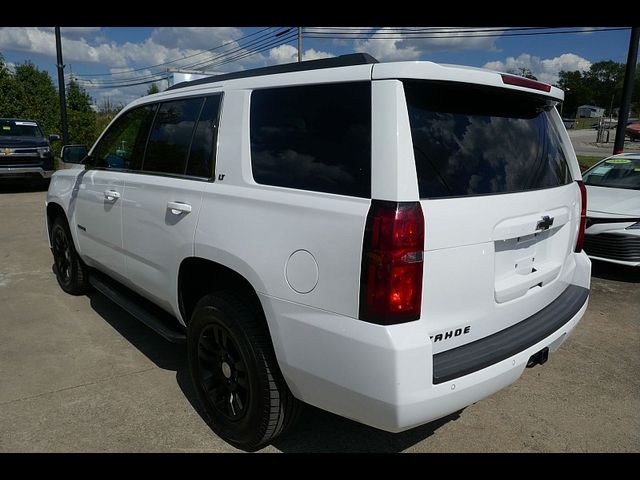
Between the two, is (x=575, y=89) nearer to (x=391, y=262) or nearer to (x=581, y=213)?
(x=581, y=213)

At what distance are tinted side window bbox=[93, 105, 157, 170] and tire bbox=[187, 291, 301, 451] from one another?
1.50 m

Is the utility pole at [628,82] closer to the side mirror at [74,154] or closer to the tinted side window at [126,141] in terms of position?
the tinted side window at [126,141]

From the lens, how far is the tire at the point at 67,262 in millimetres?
4957

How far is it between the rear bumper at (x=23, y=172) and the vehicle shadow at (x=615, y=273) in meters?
13.0

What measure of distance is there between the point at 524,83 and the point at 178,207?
77.7 inches

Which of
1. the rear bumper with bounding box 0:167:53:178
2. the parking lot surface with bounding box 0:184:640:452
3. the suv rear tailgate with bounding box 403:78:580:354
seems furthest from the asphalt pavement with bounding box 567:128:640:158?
the suv rear tailgate with bounding box 403:78:580:354

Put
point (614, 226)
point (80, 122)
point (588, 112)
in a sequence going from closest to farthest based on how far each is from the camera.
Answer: point (614, 226) < point (80, 122) < point (588, 112)

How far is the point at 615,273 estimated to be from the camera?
6438 millimetres

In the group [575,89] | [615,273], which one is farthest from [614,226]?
[575,89]
